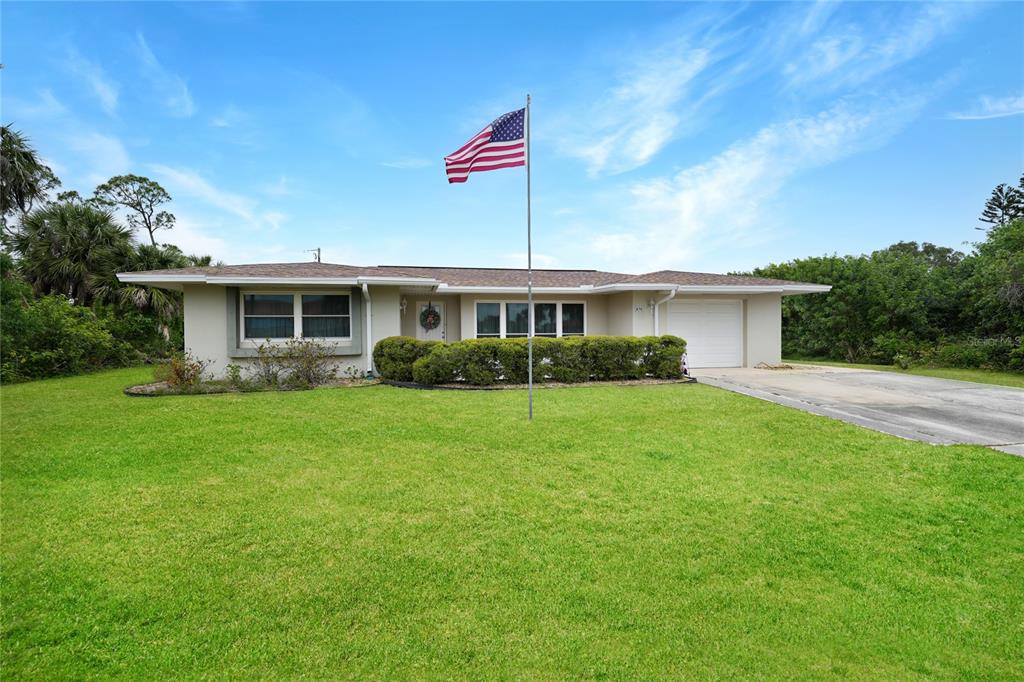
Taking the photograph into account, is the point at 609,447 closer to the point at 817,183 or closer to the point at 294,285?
the point at 294,285

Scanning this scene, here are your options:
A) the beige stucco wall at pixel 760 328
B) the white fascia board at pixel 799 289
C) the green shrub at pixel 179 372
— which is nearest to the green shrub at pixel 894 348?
the white fascia board at pixel 799 289

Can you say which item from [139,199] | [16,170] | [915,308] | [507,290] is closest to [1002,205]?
[915,308]

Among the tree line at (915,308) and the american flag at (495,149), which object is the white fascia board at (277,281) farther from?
the tree line at (915,308)

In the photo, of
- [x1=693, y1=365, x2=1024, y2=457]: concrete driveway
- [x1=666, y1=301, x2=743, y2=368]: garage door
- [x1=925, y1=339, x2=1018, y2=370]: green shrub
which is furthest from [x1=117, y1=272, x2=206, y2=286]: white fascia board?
[x1=925, y1=339, x2=1018, y2=370]: green shrub

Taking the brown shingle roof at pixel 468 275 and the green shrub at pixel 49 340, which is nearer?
the brown shingle roof at pixel 468 275

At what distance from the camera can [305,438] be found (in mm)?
6273

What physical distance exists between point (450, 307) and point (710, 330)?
28.2 feet

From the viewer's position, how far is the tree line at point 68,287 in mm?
12867

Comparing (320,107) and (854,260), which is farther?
(854,260)

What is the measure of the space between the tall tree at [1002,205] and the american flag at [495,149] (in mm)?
33160

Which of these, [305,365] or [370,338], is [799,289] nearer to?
[370,338]

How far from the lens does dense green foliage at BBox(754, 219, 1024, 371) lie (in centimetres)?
1438

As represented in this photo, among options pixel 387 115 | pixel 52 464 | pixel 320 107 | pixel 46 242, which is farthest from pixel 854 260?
pixel 46 242

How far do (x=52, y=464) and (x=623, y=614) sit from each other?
626 centimetres
